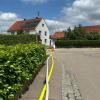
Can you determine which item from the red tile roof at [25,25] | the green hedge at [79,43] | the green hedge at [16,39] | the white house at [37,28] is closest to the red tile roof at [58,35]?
the red tile roof at [25,25]

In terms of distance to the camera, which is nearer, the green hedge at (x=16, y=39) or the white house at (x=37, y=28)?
the green hedge at (x=16, y=39)

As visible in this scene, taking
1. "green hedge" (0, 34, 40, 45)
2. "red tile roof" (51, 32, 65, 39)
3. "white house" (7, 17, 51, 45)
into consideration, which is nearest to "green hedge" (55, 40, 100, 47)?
"white house" (7, 17, 51, 45)

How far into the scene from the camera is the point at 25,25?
118 m

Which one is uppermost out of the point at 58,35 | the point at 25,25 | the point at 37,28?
the point at 25,25

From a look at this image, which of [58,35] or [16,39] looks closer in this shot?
[16,39]

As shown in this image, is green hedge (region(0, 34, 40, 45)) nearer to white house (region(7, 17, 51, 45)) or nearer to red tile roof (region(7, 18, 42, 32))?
white house (region(7, 17, 51, 45))

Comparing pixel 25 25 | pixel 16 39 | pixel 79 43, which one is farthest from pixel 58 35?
pixel 16 39

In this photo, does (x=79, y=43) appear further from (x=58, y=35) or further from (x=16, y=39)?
(x=58, y=35)

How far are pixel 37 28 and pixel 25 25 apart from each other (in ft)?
25.3

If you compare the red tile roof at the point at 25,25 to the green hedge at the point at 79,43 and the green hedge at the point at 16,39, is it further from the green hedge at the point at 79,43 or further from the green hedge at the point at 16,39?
the green hedge at the point at 16,39

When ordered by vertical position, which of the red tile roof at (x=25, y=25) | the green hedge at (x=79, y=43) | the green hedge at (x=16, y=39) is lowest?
the green hedge at (x=79, y=43)

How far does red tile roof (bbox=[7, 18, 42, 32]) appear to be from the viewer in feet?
368

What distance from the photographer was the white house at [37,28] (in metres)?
111

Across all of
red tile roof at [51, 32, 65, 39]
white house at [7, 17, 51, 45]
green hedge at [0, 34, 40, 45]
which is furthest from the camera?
red tile roof at [51, 32, 65, 39]
